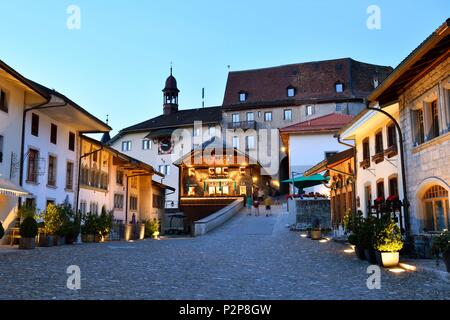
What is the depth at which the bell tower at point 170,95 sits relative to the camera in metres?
71.9

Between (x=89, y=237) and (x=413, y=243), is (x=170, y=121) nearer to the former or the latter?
(x=89, y=237)

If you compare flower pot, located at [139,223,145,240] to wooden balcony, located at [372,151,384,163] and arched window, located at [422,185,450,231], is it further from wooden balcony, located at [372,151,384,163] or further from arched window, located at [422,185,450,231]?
arched window, located at [422,185,450,231]

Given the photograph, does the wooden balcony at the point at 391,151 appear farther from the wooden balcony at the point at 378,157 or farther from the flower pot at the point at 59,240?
the flower pot at the point at 59,240

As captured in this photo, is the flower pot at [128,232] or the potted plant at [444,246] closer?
the potted plant at [444,246]

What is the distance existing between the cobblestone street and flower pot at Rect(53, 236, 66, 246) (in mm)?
5459

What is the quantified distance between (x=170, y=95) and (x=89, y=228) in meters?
51.3

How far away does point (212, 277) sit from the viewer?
1023 centimetres

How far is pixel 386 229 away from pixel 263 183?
135ft

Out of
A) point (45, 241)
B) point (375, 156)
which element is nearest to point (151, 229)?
point (45, 241)

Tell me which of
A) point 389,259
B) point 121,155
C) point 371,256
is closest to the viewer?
point 389,259

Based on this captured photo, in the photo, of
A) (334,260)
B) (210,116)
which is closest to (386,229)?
(334,260)

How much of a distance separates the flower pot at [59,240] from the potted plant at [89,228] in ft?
7.96

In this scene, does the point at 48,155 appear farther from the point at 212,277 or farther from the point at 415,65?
the point at 415,65

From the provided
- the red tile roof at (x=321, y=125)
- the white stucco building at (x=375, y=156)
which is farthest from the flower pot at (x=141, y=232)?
the red tile roof at (x=321, y=125)
